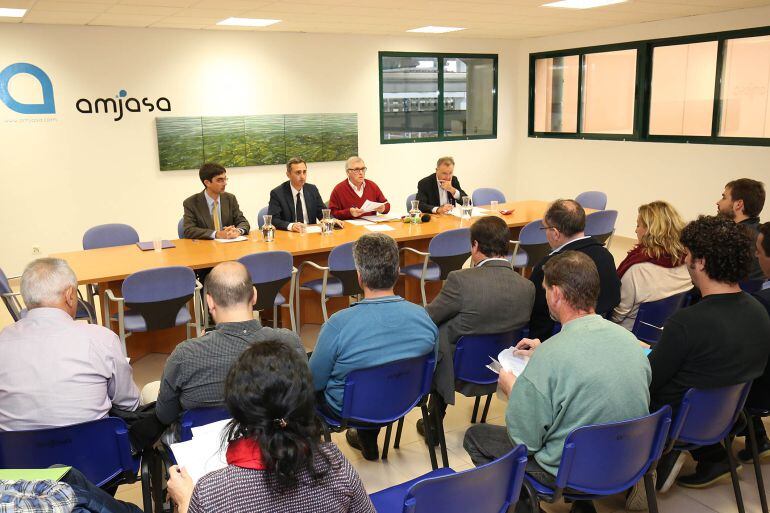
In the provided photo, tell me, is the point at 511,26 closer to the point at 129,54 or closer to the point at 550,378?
the point at 129,54

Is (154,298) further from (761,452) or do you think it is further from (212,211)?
(761,452)

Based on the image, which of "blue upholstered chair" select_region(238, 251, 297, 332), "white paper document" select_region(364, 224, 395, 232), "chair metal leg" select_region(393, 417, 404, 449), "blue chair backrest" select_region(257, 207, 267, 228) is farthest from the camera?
"blue chair backrest" select_region(257, 207, 267, 228)

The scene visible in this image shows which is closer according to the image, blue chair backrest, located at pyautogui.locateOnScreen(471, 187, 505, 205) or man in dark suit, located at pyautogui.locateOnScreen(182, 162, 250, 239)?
man in dark suit, located at pyautogui.locateOnScreen(182, 162, 250, 239)

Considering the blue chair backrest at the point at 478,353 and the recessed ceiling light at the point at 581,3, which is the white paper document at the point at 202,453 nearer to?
the blue chair backrest at the point at 478,353

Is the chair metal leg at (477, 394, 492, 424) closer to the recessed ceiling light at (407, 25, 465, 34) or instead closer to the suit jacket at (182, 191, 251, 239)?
the suit jacket at (182, 191, 251, 239)

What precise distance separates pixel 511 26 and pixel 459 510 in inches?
312

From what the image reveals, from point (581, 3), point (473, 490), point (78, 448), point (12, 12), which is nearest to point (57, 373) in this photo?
point (78, 448)

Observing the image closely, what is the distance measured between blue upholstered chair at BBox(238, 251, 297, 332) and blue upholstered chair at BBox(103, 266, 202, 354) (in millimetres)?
420

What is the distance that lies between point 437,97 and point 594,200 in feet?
11.9

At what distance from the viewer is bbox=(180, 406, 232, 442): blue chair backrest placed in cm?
247

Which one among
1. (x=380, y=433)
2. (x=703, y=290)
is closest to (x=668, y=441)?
(x=703, y=290)

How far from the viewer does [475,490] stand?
6.13 ft

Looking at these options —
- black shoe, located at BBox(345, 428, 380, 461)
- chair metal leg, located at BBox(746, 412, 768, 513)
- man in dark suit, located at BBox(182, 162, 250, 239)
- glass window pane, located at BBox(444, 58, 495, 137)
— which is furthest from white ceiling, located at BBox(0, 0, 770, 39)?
chair metal leg, located at BBox(746, 412, 768, 513)

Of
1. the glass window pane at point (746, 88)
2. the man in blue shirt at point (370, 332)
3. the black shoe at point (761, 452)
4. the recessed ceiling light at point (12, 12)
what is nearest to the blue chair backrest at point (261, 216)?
the recessed ceiling light at point (12, 12)
